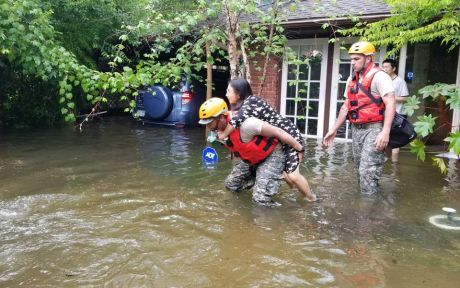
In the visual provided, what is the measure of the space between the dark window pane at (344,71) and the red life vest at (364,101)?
4.83m

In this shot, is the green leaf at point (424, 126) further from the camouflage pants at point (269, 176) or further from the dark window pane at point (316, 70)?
the dark window pane at point (316, 70)

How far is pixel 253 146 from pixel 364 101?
1441 millimetres

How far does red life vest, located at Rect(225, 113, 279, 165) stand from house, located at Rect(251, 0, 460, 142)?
11.9 feet

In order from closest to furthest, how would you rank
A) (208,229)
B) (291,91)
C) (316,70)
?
(208,229) < (316,70) < (291,91)

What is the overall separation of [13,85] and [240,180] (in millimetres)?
9259

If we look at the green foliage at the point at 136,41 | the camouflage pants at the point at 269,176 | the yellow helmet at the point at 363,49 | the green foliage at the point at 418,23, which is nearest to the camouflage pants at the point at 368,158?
the yellow helmet at the point at 363,49

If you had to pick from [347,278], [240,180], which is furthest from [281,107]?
[347,278]

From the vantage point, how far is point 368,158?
17.4 feet

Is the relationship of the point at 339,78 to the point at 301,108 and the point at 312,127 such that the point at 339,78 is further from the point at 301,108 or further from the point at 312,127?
the point at 312,127

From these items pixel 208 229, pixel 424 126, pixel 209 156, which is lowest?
pixel 208 229

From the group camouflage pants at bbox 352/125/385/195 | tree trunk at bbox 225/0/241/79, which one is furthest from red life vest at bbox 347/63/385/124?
tree trunk at bbox 225/0/241/79

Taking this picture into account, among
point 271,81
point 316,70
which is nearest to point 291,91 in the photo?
point 271,81

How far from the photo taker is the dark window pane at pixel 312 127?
1070cm

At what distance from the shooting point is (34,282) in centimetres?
338
